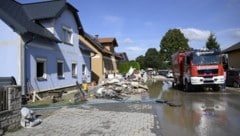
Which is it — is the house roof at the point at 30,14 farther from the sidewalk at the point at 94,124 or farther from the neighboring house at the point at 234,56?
the neighboring house at the point at 234,56

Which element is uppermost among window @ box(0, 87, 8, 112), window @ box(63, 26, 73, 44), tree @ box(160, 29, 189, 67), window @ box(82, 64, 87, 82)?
tree @ box(160, 29, 189, 67)

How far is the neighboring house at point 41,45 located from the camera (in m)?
16.6

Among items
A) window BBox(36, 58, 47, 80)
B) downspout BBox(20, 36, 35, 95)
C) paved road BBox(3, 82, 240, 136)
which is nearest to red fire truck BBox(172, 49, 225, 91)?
paved road BBox(3, 82, 240, 136)

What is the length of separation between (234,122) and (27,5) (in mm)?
17609

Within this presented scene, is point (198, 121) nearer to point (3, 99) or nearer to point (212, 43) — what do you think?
point (3, 99)

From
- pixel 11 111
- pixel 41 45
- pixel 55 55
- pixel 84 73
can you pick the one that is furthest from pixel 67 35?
pixel 11 111

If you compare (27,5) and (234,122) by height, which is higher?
(27,5)

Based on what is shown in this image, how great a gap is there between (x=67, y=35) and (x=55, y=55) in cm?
341

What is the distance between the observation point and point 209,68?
2373 centimetres

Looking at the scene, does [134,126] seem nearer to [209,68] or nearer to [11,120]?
[11,120]

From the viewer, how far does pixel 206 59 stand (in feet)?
78.3

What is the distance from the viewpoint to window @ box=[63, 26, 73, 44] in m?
23.6

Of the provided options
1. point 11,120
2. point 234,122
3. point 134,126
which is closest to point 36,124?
point 11,120

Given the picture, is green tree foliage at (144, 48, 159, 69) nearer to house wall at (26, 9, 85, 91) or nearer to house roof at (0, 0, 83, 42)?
house wall at (26, 9, 85, 91)
